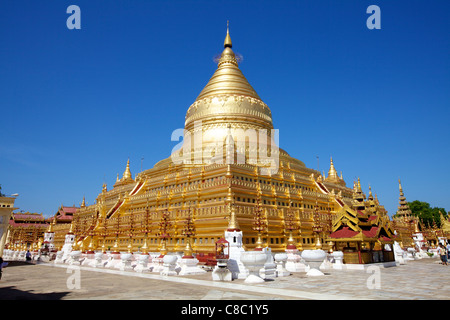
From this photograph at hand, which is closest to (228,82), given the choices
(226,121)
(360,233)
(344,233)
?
(226,121)

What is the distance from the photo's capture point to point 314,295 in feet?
36.8

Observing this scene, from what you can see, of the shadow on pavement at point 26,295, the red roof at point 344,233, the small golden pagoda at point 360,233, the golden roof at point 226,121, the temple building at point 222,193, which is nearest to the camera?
the shadow on pavement at point 26,295

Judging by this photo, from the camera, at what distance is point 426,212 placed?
82375mm

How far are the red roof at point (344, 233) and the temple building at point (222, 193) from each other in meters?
1.43

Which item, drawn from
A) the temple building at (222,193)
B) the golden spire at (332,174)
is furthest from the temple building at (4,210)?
the golden spire at (332,174)

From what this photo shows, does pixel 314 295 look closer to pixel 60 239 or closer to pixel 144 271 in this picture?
pixel 144 271

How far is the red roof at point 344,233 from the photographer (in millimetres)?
22731

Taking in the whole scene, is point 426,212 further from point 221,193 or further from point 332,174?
point 221,193

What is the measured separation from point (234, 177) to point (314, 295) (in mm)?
19623

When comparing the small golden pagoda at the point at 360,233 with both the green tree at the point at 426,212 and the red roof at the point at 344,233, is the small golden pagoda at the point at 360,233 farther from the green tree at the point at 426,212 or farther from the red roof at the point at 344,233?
the green tree at the point at 426,212

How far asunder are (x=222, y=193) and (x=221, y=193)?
14 centimetres

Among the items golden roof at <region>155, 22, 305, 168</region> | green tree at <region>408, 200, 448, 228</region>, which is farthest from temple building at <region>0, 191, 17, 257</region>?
green tree at <region>408, 200, 448, 228</region>

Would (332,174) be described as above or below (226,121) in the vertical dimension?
below
